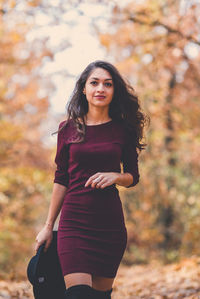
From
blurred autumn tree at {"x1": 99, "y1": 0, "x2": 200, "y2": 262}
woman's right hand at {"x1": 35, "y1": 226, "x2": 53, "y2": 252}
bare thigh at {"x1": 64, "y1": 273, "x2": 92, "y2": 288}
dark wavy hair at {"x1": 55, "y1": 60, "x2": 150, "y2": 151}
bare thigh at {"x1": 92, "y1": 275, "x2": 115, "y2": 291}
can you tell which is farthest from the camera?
blurred autumn tree at {"x1": 99, "y1": 0, "x2": 200, "y2": 262}

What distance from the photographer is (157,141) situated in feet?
44.8

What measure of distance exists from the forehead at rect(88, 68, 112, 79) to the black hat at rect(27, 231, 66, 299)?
4.21 feet

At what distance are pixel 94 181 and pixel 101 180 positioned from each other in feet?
0.17

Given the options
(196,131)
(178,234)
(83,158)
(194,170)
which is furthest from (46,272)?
(194,170)

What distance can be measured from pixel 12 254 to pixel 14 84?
186 inches

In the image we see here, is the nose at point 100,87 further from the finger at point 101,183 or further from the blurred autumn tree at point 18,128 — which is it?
the blurred autumn tree at point 18,128

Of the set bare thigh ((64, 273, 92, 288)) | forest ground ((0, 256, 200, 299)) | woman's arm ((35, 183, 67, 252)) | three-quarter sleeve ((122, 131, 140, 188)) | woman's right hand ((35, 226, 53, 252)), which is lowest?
forest ground ((0, 256, 200, 299))

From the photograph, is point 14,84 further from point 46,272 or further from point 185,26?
point 46,272

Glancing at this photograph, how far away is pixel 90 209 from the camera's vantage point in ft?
10.4

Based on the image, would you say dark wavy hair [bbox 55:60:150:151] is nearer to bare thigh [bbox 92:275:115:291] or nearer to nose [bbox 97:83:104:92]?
nose [bbox 97:83:104:92]

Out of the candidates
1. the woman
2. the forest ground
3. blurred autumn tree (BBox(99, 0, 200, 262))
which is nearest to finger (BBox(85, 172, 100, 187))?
the woman

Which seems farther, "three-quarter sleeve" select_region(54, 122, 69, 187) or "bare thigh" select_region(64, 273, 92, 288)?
"three-quarter sleeve" select_region(54, 122, 69, 187)

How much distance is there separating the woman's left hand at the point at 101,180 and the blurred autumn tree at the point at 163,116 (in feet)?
12.7

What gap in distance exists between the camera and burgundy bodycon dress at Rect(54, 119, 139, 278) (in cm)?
313
